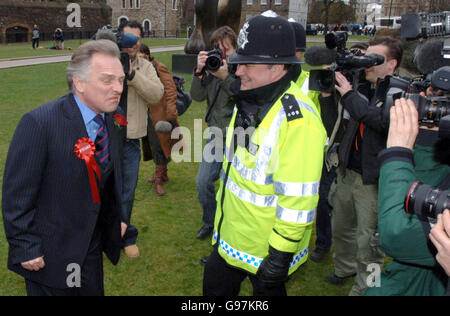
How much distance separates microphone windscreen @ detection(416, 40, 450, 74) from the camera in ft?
9.24

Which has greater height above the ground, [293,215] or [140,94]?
[140,94]

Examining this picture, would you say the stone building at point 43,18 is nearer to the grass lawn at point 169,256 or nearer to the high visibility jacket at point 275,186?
the grass lawn at point 169,256

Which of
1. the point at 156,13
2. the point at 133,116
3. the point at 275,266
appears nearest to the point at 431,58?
the point at 275,266

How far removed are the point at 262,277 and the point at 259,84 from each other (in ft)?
3.90

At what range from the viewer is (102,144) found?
2760 mm

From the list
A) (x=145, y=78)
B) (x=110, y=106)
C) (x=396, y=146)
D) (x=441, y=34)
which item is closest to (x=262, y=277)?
(x=396, y=146)

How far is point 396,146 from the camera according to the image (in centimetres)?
181

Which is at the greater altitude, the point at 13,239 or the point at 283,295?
the point at 13,239

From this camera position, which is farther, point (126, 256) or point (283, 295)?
point (126, 256)

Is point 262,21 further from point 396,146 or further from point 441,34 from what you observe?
point 441,34

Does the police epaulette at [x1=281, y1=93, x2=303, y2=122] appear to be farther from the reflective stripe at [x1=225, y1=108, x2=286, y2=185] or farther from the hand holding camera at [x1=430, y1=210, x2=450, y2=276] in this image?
the hand holding camera at [x1=430, y1=210, x2=450, y2=276]

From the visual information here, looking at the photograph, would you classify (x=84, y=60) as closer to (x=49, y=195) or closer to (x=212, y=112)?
(x=49, y=195)

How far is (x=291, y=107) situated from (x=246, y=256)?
0.98m
